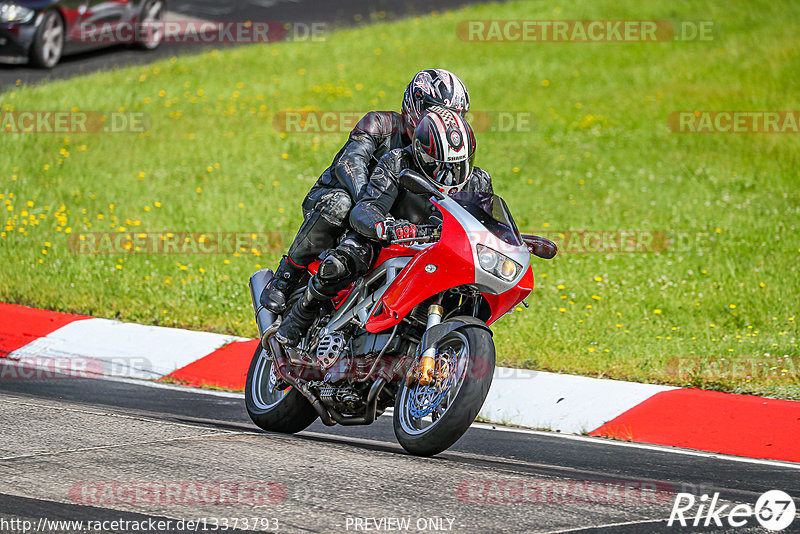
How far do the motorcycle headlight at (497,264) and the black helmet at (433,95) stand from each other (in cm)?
104

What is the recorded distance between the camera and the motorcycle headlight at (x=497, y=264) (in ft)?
18.2

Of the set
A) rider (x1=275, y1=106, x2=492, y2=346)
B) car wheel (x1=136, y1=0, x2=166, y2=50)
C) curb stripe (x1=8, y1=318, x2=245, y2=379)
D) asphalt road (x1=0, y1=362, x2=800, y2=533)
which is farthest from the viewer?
car wheel (x1=136, y1=0, x2=166, y2=50)

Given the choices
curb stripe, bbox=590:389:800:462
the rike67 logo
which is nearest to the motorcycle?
the rike67 logo

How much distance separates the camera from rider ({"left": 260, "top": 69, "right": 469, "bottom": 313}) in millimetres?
6258

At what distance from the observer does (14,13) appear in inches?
643

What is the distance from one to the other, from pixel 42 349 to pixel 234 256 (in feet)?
9.01

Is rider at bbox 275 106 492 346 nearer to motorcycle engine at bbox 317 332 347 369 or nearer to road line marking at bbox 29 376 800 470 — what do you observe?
motorcycle engine at bbox 317 332 347 369

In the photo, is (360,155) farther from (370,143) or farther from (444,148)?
(444,148)

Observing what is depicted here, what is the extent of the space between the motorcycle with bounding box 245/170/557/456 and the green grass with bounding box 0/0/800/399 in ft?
7.95

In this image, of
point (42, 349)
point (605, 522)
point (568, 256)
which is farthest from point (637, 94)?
point (605, 522)

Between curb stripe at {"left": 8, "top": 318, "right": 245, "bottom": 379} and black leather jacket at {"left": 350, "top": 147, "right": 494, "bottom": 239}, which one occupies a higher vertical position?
black leather jacket at {"left": 350, "top": 147, "right": 494, "bottom": 239}

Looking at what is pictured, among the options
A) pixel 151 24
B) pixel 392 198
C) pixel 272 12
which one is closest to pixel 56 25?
pixel 151 24

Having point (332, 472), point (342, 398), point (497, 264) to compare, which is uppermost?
point (497, 264)

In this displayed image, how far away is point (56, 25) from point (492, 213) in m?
13.1
